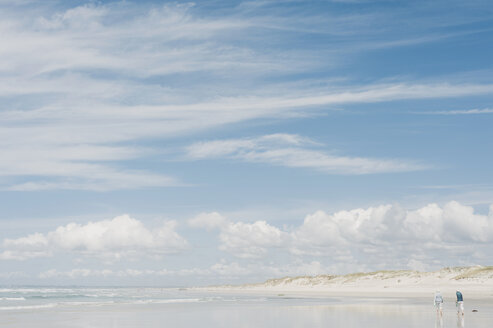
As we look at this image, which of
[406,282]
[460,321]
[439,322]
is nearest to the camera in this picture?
[439,322]

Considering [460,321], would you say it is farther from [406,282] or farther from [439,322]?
[406,282]

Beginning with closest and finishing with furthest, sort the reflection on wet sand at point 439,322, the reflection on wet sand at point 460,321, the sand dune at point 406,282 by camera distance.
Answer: the reflection on wet sand at point 439,322 → the reflection on wet sand at point 460,321 → the sand dune at point 406,282

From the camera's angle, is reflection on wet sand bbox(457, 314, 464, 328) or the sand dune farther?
the sand dune

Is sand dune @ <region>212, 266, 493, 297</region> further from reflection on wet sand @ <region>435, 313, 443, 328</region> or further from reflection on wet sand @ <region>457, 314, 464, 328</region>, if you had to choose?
reflection on wet sand @ <region>435, 313, 443, 328</region>

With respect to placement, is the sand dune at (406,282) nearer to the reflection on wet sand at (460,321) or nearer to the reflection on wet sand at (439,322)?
the reflection on wet sand at (460,321)

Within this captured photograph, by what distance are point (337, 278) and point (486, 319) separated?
381 ft

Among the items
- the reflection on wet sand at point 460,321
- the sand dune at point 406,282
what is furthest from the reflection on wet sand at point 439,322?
the sand dune at point 406,282

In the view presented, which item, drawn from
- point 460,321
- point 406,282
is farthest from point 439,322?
point 406,282

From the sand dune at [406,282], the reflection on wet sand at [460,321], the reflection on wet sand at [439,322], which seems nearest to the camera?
the reflection on wet sand at [439,322]

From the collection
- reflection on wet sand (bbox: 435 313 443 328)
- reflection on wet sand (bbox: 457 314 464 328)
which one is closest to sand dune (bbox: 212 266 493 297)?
reflection on wet sand (bbox: 457 314 464 328)

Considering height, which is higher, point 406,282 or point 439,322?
point 439,322

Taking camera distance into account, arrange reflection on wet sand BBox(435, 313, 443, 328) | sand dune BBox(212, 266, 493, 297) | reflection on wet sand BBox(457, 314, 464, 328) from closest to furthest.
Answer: reflection on wet sand BBox(435, 313, 443, 328), reflection on wet sand BBox(457, 314, 464, 328), sand dune BBox(212, 266, 493, 297)

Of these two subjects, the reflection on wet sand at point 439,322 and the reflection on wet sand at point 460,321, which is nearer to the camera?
the reflection on wet sand at point 439,322

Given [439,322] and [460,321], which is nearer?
[439,322]
